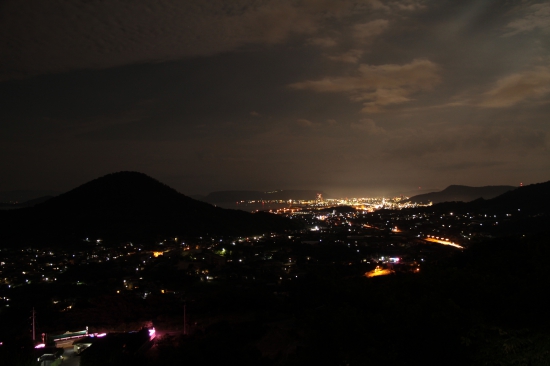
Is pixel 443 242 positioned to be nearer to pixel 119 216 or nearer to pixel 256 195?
pixel 119 216

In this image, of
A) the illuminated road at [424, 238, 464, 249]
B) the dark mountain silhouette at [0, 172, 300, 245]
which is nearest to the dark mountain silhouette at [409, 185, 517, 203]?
the illuminated road at [424, 238, 464, 249]

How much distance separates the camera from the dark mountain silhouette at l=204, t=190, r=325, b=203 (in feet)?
336

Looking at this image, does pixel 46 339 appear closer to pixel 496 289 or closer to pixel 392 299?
pixel 392 299

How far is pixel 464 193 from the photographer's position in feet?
240

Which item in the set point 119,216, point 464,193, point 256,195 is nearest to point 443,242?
point 119,216

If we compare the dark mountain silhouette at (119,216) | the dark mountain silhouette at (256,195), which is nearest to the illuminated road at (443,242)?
the dark mountain silhouette at (119,216)

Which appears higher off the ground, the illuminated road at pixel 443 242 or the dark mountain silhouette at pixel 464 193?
the dark mountain silhouette at pixel 464 193

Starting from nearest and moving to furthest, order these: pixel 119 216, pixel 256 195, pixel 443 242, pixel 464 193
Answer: pixel 443 242 < pixel 119 216 < pixel 464 193 < pixel 256 195

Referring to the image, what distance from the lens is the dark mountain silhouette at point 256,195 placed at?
10250 centimetres

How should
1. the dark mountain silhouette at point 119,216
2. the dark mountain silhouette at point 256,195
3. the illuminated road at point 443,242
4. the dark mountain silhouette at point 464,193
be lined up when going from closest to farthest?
the illuminated road at point 443,242, the dark mountain silhouette at point 119,216, the dark mountain silhouette at point 464,193, the dark mountain silhouette at point 256,195

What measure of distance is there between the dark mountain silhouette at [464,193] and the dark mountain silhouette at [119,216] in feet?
157

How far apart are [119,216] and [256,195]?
86.4 meters

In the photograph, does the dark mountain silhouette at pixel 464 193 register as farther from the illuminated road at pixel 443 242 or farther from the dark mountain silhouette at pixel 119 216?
the dark mountain silhouette at pixel 119 216

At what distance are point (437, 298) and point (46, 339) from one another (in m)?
9.32
